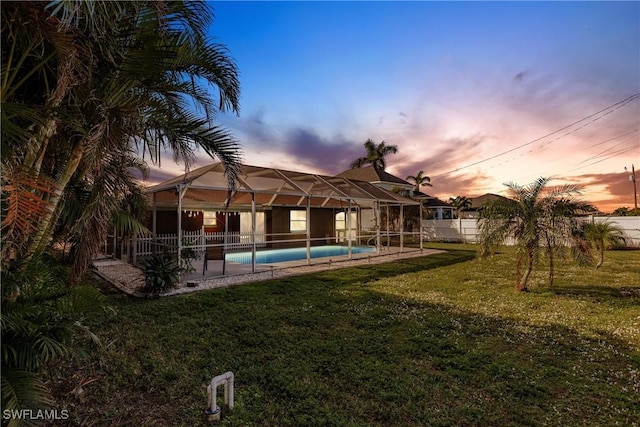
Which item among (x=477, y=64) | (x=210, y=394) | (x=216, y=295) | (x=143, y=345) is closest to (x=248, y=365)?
(x=210, y=394)

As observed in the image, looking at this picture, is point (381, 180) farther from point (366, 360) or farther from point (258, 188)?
point (366, 360)

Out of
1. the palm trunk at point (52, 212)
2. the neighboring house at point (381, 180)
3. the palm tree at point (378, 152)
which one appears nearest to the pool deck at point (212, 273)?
the palm trunk at point (52, 212)

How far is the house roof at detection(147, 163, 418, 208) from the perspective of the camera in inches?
397

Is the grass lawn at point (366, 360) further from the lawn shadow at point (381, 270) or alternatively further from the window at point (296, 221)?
the window at point (296, 221)

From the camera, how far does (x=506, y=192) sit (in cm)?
855

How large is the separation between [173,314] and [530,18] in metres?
12.0

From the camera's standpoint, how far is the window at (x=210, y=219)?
17.5 m

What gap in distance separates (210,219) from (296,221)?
540 cm

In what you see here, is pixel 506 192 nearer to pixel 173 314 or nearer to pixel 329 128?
pixel 173 314

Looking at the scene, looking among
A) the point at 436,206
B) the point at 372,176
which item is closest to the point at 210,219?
the point at 372,176

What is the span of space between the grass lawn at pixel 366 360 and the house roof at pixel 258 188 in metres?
3.68

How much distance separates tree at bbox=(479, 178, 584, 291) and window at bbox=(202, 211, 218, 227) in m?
13.9

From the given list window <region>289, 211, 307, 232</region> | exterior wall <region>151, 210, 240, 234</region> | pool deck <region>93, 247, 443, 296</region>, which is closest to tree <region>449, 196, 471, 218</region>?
window <region>289, 211, 307, 232</region>

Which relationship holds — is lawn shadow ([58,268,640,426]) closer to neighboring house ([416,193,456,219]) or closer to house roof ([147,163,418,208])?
house roof ([147,163,418,208])
